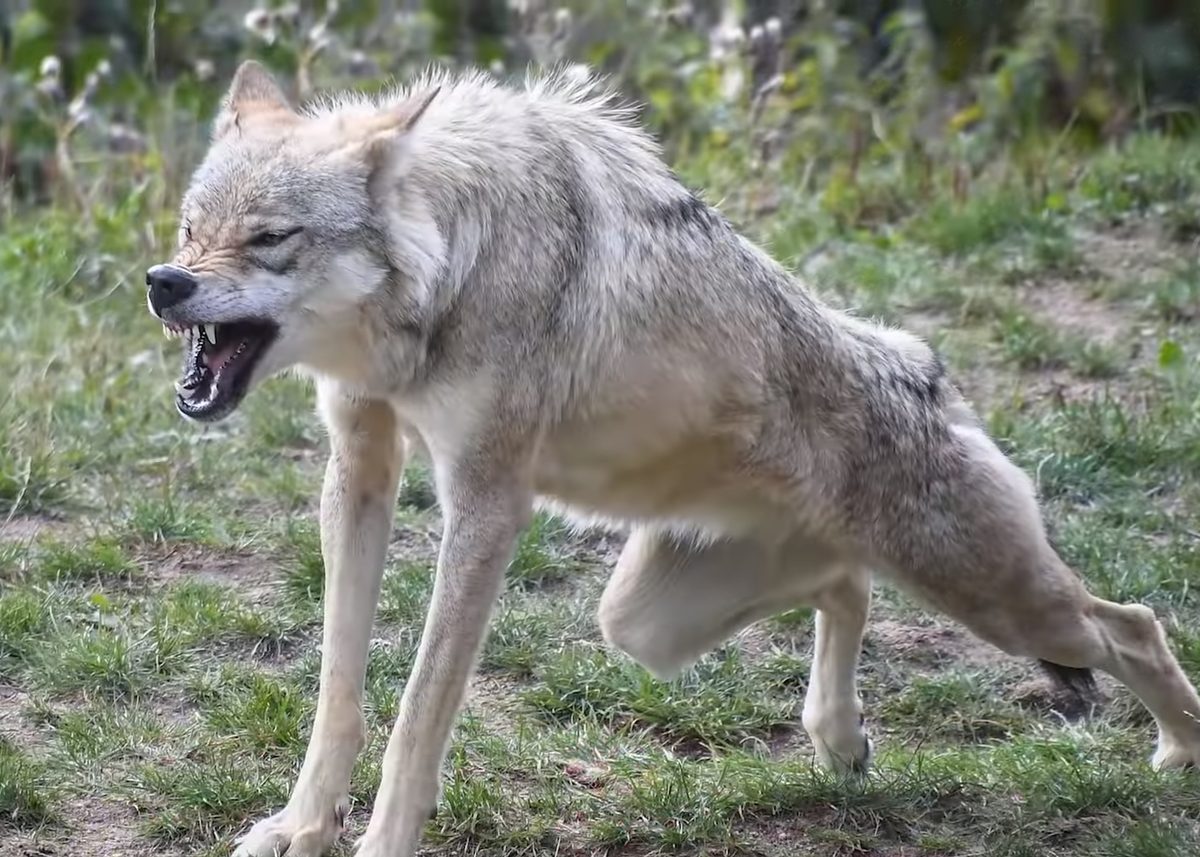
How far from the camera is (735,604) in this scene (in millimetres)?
4844

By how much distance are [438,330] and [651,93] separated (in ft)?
21.1

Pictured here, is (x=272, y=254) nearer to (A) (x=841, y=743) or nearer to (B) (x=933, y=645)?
(A) (x=841, y=743)

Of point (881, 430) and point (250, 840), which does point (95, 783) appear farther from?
point (881, 430)

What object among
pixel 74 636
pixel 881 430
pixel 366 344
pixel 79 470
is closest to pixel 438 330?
pixel 366 344

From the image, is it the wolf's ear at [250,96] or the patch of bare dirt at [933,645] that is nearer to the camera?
the wolf's ear at [250,96]

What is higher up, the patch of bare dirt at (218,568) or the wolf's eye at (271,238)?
the wolf's eye at (271,238)

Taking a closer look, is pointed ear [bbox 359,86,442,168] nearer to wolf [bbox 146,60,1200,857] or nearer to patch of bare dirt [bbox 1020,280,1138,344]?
wolf [bbox 146,60,1200,857]

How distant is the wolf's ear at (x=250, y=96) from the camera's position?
14.1 feet

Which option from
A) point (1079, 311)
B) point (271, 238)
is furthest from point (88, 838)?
point (1079, 311)

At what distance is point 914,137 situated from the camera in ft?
30.7

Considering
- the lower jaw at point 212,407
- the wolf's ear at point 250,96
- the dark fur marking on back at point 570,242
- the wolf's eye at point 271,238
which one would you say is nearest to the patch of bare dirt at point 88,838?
the lower jaw at point 212,407

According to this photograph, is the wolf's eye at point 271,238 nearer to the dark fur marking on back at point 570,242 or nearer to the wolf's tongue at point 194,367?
the wolf's tongue at point 194,367

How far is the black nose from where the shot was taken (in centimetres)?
378

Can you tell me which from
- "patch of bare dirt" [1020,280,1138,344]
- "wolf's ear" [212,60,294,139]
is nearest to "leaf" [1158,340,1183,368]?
"patch of bare dirt" [1020,280,1138,344]
